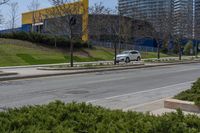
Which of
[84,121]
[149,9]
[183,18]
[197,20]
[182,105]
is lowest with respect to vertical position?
[182,105]

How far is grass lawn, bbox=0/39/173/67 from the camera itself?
44338 mm

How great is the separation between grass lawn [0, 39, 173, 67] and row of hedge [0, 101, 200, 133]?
35515mm

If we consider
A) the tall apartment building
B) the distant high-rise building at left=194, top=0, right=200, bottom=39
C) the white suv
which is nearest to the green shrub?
the distant high-rise building at left=194, top=0, right=200, bottom=39

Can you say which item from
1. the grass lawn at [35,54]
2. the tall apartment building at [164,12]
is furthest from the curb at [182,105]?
the tall apartment building at [164,12]

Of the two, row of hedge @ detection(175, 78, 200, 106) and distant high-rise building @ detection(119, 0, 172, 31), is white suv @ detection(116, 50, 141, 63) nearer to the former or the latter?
distant high-rise building @ detection(119, 0, 172, 31)

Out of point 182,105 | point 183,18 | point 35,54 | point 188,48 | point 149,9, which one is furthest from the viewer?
point 188,48

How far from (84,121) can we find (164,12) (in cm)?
6110

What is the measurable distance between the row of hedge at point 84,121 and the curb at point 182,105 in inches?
141

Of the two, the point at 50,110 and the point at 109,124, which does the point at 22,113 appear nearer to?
the point at 50,110

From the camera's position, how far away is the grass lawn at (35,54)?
44.3 meters

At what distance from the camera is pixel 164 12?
2554 inches

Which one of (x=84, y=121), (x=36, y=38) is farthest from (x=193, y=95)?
(x=36, y=38)

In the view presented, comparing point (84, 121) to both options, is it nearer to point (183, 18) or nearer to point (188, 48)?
point (183, 18)

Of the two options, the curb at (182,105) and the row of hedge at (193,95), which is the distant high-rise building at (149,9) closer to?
the row of hedge at (193,95)
